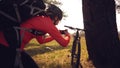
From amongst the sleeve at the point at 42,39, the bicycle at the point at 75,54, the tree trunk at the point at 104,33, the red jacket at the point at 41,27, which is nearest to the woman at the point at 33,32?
the red jacket at the point at 41,27

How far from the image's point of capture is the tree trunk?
10.6 meters

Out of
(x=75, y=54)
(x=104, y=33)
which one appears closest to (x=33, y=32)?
(x=75, y=54)

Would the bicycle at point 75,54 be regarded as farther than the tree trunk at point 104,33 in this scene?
No

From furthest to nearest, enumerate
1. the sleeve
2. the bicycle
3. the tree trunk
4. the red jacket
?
1. the tree trunk
2. the bicycle
3. the sleeve
4. the red jacket

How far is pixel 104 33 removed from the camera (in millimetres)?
10633

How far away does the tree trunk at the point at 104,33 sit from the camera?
1055 centimetres

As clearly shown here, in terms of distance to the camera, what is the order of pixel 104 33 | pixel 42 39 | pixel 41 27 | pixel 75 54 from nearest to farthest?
1. pixel 41 27
2. pixel 42 39
3. pixel 75 54
4. pixel 104 33

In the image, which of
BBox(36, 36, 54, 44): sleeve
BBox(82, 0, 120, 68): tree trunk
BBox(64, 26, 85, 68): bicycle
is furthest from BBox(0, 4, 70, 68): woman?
BBox(82, 0, 120, 68): tree trunk

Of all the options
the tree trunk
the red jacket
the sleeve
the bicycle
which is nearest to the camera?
the red jacket

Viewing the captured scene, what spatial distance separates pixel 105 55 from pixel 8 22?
559 cm

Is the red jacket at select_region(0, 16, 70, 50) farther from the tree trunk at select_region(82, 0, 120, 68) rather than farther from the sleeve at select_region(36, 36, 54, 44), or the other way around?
the tree trunk at select_region(82, 0, 120, 68)

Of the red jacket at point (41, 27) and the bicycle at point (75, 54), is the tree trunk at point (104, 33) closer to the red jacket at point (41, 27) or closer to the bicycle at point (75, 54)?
the bicycle at point (75, 54)

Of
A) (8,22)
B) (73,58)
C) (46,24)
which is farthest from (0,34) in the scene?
(73,58)

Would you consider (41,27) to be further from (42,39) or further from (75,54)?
(75,54)
